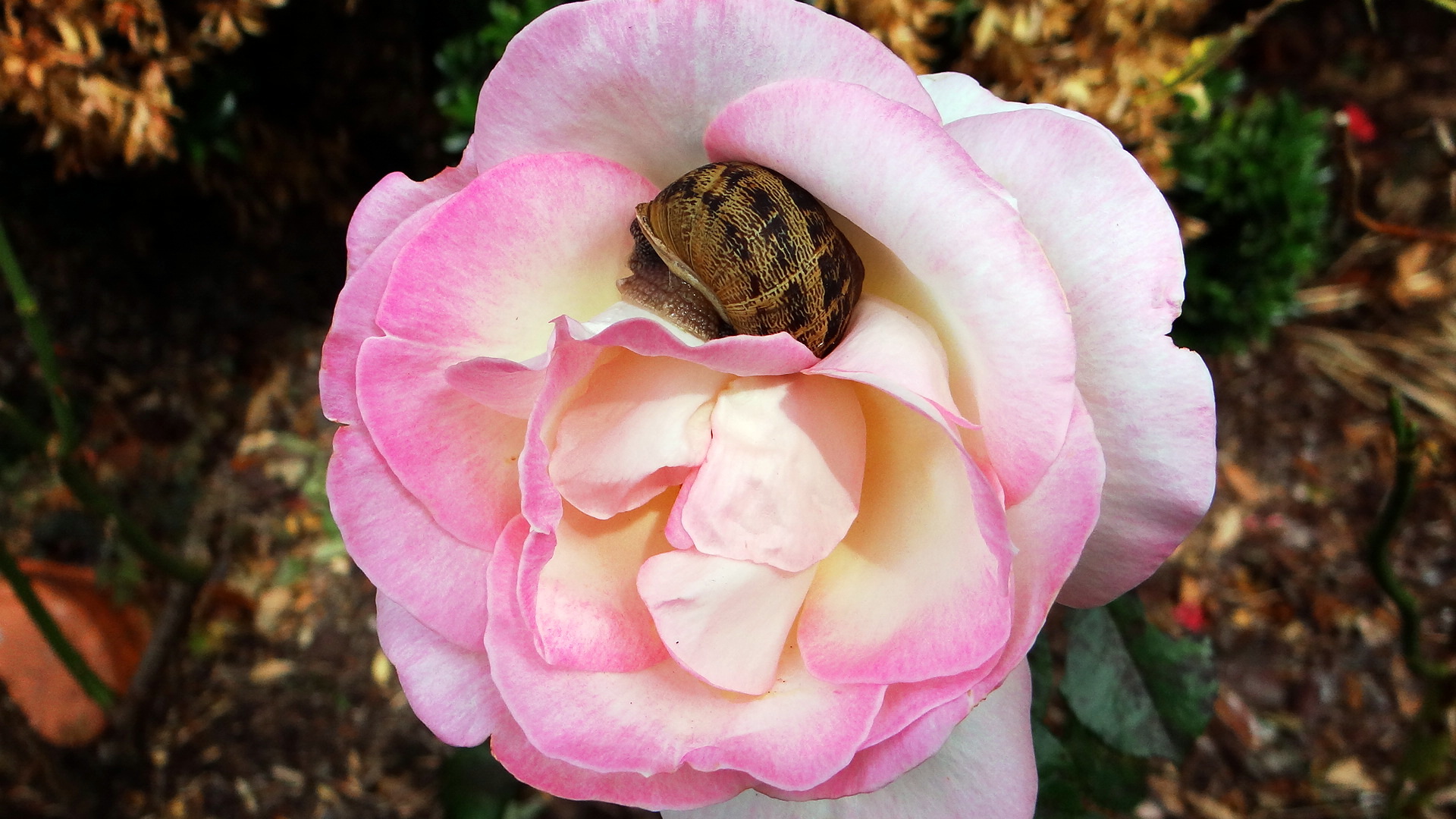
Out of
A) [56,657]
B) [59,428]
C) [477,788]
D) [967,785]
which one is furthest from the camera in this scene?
[56,657]

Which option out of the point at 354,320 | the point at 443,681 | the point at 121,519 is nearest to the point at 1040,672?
the point at 443,681

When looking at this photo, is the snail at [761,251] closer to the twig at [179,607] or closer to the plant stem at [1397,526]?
the plant stem at [1397,526]

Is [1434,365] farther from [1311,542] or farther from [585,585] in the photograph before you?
[585,585]

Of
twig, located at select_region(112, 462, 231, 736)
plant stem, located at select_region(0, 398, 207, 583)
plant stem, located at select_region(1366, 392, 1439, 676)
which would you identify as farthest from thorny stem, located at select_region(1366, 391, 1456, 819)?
twig, located at select_region(112, 462, 231, 736)

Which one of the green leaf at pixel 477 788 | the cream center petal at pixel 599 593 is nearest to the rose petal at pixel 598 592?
the cream center petal at pixel 599 593

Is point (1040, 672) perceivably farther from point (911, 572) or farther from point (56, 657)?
point (56, 657)

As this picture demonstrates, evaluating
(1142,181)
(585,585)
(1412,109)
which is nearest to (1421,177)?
(1412,109)
